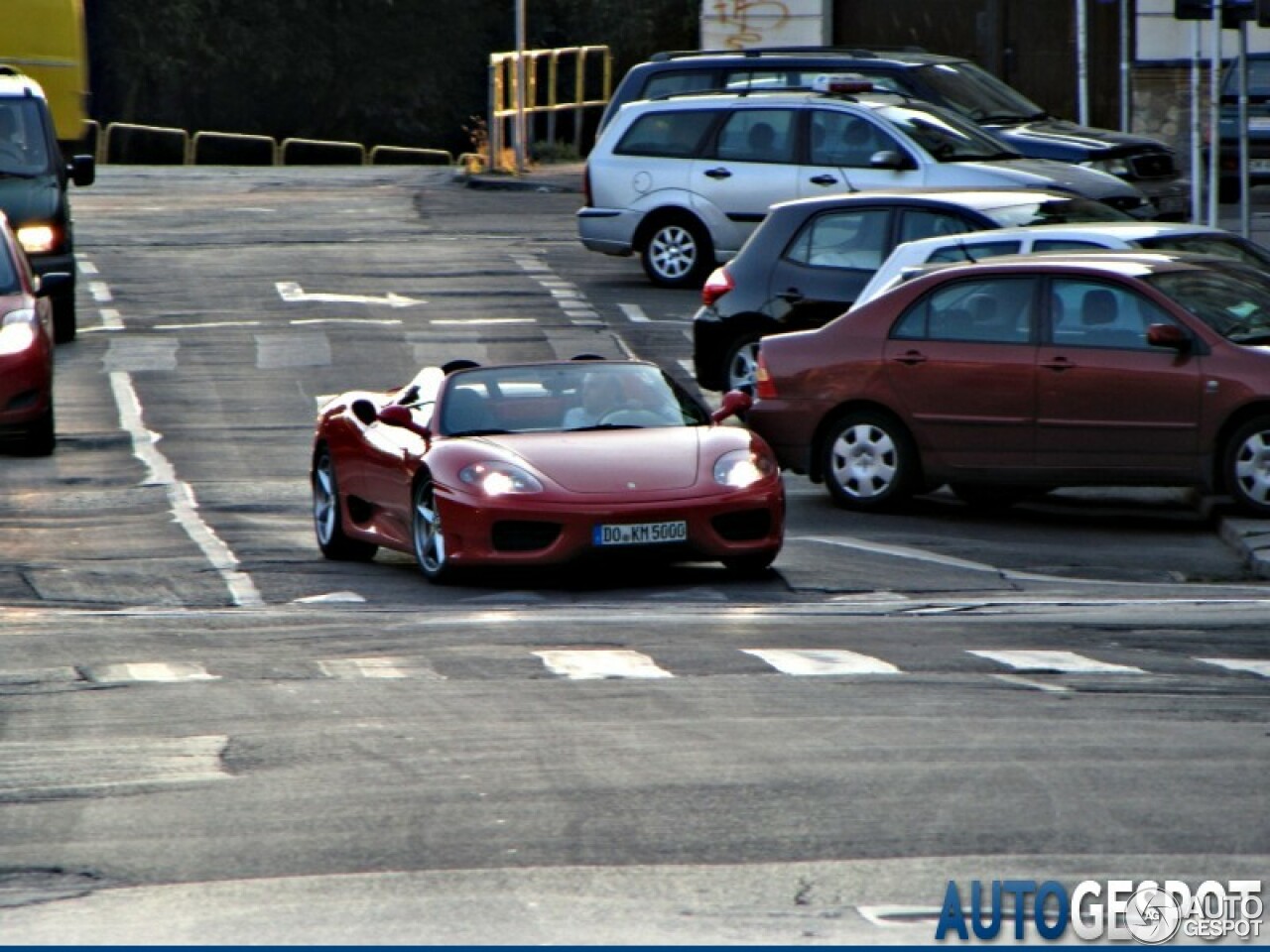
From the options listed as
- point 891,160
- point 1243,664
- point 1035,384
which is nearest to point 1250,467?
point 1035,384

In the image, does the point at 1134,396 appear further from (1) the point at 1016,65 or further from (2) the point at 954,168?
(1) the point at 1016,65

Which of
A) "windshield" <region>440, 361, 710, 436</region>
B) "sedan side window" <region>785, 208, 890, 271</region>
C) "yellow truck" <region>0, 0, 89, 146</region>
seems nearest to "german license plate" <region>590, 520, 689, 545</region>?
"windshield" <region>440, 361, 710, 436</region>

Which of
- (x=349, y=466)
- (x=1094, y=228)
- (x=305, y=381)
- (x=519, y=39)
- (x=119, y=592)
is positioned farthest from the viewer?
(x=519, y=39)

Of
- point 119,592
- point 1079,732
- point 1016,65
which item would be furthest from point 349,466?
point 1016,65

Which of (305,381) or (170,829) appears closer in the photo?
(170,829)

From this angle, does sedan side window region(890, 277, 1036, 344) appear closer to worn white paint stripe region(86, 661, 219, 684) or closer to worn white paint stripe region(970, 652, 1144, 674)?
worn white paint stripe region(970, 652, 1144, 674)

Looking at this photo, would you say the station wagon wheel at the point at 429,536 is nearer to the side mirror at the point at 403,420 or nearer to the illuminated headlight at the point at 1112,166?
the side mirror at the point at 403,420

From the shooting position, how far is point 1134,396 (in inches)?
627

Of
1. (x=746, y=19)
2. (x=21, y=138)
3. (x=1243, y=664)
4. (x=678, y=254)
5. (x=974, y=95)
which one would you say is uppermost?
(x=746, y=19)

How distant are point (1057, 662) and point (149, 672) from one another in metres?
3.52

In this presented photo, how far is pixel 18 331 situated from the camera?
19.4 metres

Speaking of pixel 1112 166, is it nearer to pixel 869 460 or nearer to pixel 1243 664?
pixel 869 460

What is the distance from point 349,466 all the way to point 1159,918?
9194 mm

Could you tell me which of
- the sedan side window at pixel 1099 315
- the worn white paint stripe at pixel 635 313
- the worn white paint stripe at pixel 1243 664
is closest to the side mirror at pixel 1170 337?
the sedan side window at pixel 1099 315
